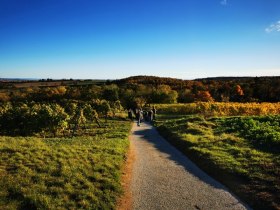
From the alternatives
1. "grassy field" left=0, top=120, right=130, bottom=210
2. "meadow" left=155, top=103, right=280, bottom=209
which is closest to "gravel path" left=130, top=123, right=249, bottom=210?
"meadow" left=155, top=103, right=280, bottom=209

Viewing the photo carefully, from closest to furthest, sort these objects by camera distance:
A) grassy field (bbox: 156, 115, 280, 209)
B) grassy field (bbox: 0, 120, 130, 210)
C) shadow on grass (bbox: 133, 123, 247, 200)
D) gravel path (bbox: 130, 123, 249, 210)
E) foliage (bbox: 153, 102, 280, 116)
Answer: grassy field (bbox: 0, 120, 130, 210) → gravel path (bbox: 130, 123, 249, 210) → grassy field (bbox: 156, 115, 280, 209) → shadow on grass (bbox: 133, 123, 247, 200) → foliage (bbox: 153, 102, 280, 116)

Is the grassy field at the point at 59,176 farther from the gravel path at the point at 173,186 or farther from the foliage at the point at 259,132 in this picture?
the foliage at the point at 259,132

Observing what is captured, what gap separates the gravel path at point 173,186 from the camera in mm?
11820

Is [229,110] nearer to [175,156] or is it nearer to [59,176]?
[175,156]

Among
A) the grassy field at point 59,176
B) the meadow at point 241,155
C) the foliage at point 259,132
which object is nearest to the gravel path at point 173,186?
the meadow at point 241,155

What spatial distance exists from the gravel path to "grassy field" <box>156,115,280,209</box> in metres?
0.70

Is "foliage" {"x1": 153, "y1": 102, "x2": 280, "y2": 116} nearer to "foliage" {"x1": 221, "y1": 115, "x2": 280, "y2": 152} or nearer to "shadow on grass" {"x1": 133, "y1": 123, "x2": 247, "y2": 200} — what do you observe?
"foliage" {"x1": 221, "y1": 115, "x2": 280, "y2": 152}

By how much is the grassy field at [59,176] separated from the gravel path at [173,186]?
3.54ft

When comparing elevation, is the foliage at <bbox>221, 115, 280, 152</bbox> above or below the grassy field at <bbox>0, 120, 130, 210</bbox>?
above

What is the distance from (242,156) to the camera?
59.6 ft

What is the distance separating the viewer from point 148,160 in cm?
1892

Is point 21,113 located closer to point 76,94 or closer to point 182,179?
point 182,179

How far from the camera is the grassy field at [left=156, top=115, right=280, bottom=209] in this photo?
1300 cm

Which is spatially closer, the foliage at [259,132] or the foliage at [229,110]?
the foliage at [259,132]
